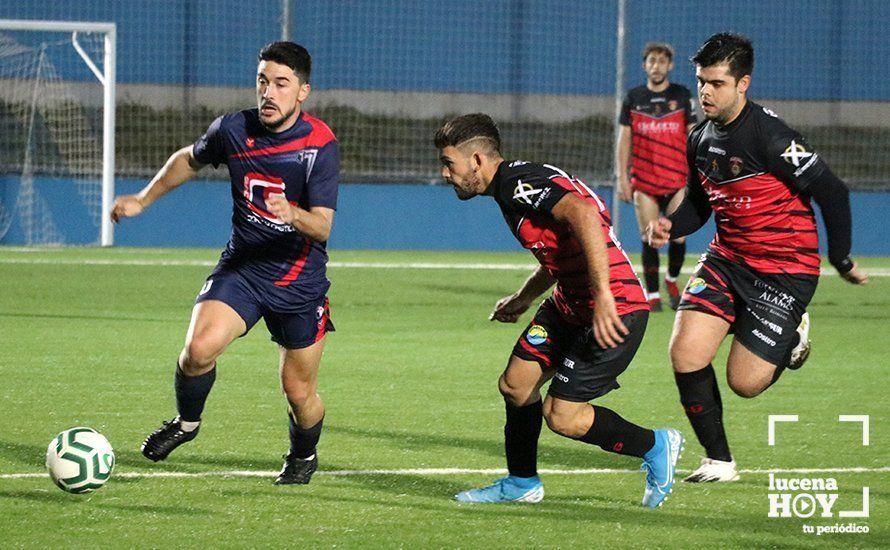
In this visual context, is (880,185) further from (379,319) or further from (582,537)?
(582,537)

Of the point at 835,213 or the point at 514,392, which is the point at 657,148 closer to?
the point at 835,213

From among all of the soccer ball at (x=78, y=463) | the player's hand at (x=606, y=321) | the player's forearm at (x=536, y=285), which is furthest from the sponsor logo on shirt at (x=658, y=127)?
the soccer ball at (x=78, y=463)

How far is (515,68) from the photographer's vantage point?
75.9 feet

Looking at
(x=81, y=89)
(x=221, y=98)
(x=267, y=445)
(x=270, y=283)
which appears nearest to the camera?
(x=270, y=283)

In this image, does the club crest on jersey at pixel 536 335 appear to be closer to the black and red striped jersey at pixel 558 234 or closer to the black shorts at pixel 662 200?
the black and red striped jersey at pixel 558 234

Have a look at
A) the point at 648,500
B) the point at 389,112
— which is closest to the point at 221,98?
the point at 389,112

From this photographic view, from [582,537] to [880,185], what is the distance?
17.1 m

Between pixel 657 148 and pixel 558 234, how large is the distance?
23.8 ft

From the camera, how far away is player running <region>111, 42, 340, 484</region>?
561 centimetres

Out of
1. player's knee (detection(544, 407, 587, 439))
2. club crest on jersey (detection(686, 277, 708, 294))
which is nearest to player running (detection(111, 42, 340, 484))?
player's knee (detection(544, 407, 587, 439))

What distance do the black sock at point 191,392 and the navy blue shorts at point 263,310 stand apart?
10.5 inches

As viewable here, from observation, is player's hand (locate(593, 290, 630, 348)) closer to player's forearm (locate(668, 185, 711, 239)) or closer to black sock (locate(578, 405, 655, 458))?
black sock (locate(578, 405, 655, 458))

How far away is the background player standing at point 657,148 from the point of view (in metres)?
12.2

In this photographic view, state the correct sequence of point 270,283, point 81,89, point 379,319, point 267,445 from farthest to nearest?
1. point 81,89
2. point 379,319
3. point 267,445
4. point 270,283
